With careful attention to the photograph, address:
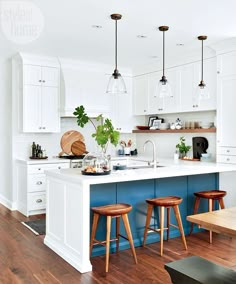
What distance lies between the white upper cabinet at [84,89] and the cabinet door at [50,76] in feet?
0.44

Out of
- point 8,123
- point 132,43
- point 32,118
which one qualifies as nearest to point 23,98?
point 32,118

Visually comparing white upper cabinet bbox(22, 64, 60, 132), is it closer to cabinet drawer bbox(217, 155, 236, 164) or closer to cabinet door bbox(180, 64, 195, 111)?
cabinet door bbox(180, 64, 195, 111)

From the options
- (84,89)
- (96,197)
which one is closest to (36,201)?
(96,197)

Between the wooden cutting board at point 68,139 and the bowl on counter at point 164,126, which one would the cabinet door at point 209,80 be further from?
the wooden cutting board at point 68,139

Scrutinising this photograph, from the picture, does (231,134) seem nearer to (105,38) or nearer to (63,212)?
(105,38)

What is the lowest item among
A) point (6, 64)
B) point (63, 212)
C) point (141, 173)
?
point (63, 212)

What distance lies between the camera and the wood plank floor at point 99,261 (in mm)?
3176

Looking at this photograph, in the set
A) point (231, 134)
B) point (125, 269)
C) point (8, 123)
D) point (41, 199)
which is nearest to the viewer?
point (125, 269)

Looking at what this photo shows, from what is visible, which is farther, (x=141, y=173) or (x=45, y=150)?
(x=45, y=150)

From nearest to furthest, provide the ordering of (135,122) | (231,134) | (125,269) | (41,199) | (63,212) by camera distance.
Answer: (125,269) < (63,212) < (231,134) < (41,199) < (135,122)

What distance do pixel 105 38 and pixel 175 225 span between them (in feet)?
9.03

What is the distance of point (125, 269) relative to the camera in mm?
3398

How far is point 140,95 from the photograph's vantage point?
22.3ft

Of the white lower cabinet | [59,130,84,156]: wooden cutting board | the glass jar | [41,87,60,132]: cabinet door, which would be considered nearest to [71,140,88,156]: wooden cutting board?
[59,130,84,156]: wooden cutting board
